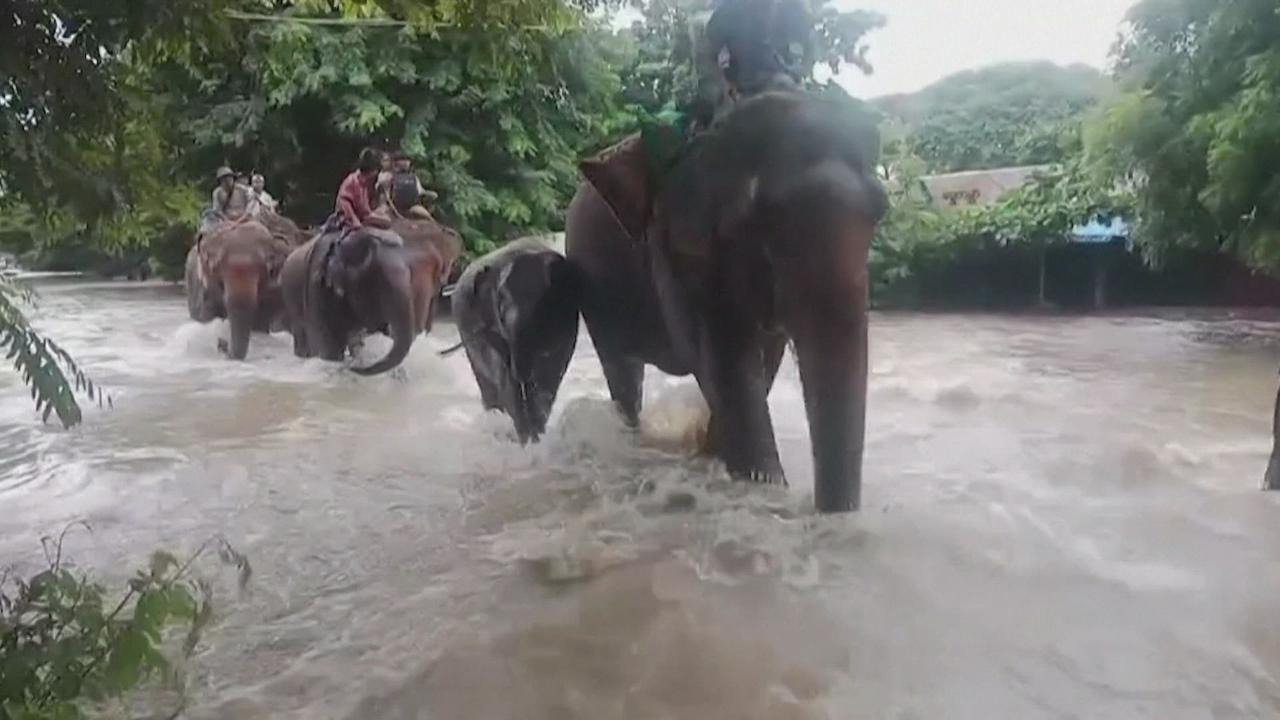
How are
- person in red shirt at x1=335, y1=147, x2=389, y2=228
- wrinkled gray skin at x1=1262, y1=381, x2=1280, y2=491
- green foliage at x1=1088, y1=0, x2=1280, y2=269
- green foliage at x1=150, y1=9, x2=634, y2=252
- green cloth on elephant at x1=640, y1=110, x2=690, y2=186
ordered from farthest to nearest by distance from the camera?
1. green foliage at x1=150, y1=9, x2=634, y2=252
2. green foliage at x1=1088, y1=0, x2=1280, y2=269
3. person in red shirt at x1=335, y1=147, x2=389, y2=228
4. wrinkled gray skin at x1=1262, y1=381, x2=1280, y2=491
5. green cloth on elephant at x1=640, y1=110, x2=690, y2=186

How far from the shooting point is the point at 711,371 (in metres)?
3.78

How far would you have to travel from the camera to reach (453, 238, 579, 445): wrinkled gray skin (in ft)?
15.2

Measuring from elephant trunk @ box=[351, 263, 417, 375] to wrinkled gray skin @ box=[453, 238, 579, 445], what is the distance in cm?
226

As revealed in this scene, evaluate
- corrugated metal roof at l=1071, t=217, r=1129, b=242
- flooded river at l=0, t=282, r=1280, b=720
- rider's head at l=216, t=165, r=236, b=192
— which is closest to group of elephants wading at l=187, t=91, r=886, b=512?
flooded river at l=0, t=282, r=1280, b=720

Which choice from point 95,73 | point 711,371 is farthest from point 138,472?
point 95,73

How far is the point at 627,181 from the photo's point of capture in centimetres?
387

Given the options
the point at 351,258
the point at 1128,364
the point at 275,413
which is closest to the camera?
the point at 275,413

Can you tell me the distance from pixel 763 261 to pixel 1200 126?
6.80m

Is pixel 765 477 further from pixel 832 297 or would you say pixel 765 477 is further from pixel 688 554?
pixel 832 297

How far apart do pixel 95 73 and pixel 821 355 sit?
184 cm

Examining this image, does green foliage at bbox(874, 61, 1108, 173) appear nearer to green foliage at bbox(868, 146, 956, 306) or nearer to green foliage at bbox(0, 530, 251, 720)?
green foliage at bbox(868, 146, 956, 306)

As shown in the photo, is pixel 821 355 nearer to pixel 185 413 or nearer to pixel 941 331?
pixel 185 413

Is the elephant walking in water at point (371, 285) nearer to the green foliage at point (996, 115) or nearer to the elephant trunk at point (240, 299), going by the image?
the elephant trunk at point (240, 299)

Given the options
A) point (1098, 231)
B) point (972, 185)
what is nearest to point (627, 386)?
point (1098, 231)
